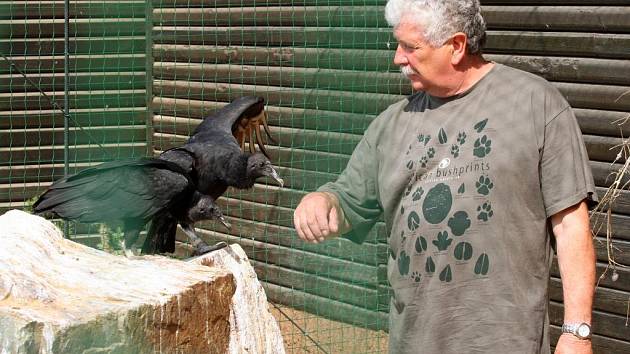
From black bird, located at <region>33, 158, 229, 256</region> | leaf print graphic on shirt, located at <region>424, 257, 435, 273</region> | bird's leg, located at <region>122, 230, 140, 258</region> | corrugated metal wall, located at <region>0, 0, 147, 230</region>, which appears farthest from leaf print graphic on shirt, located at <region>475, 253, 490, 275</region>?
corrugated metal wall, located at <region>0, 0, 147, 230</region>

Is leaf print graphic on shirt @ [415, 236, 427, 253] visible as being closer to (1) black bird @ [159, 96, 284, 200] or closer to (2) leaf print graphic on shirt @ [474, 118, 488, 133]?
(2) leaf print graphic on shirt @ [474, 118, 488, 133]

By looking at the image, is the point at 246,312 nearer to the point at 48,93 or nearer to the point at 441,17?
the point at 441,17

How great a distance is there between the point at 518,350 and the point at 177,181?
104 inches

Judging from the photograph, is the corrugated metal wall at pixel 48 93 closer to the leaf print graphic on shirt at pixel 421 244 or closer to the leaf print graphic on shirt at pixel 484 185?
the leaf print graphic on shirt at pixel 421 244

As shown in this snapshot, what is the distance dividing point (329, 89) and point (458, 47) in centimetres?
298

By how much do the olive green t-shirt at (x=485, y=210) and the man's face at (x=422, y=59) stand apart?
0.31ft

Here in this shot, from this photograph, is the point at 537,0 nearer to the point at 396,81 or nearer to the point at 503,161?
the point at 396,81

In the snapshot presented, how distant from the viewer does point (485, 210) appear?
9.04 ft

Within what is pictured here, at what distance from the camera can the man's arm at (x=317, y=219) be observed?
2852 mm

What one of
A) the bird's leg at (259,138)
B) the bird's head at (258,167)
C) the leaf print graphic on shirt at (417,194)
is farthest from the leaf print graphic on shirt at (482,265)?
the bird's leg at (259,138)

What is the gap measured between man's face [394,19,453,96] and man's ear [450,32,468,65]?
0.01 meters

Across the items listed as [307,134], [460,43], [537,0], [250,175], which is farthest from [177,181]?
[460,43]

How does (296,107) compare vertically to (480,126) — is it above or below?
below

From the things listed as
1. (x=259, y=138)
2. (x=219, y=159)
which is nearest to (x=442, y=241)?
(x=219, y=159)
